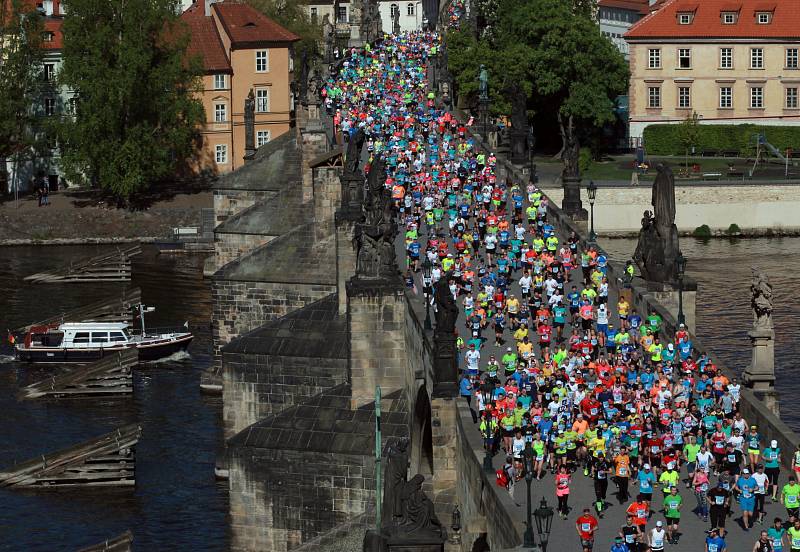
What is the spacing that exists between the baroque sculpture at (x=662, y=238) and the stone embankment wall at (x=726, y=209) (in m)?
70.3

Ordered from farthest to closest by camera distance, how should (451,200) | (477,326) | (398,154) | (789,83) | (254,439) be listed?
(789,83), (398,154), (451,200), (254,439), (477,326)

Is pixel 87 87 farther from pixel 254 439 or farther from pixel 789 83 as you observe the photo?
pixel 254 439

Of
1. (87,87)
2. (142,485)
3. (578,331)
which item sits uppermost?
(87,87)

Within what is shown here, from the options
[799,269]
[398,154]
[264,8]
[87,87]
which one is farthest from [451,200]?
[264,8]

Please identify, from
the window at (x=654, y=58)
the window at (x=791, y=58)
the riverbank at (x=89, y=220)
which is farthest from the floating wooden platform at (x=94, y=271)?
the window at (x=791, y=58)

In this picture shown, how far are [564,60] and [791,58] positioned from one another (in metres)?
21.1

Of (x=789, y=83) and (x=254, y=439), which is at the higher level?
(x=789, y=83)

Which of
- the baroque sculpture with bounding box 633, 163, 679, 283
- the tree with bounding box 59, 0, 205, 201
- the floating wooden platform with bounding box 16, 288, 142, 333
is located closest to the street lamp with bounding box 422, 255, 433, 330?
the baroque sculpture with bounding box 633, 163, 679, 283

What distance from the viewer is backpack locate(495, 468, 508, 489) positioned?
47.8 meters

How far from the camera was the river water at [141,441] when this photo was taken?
2820 inches

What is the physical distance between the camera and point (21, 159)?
5817 inches

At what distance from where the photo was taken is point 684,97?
15762 cm

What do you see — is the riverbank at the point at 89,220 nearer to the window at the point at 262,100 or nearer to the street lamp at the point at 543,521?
the window at the point at 262,100

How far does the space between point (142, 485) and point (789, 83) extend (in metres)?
90.9
